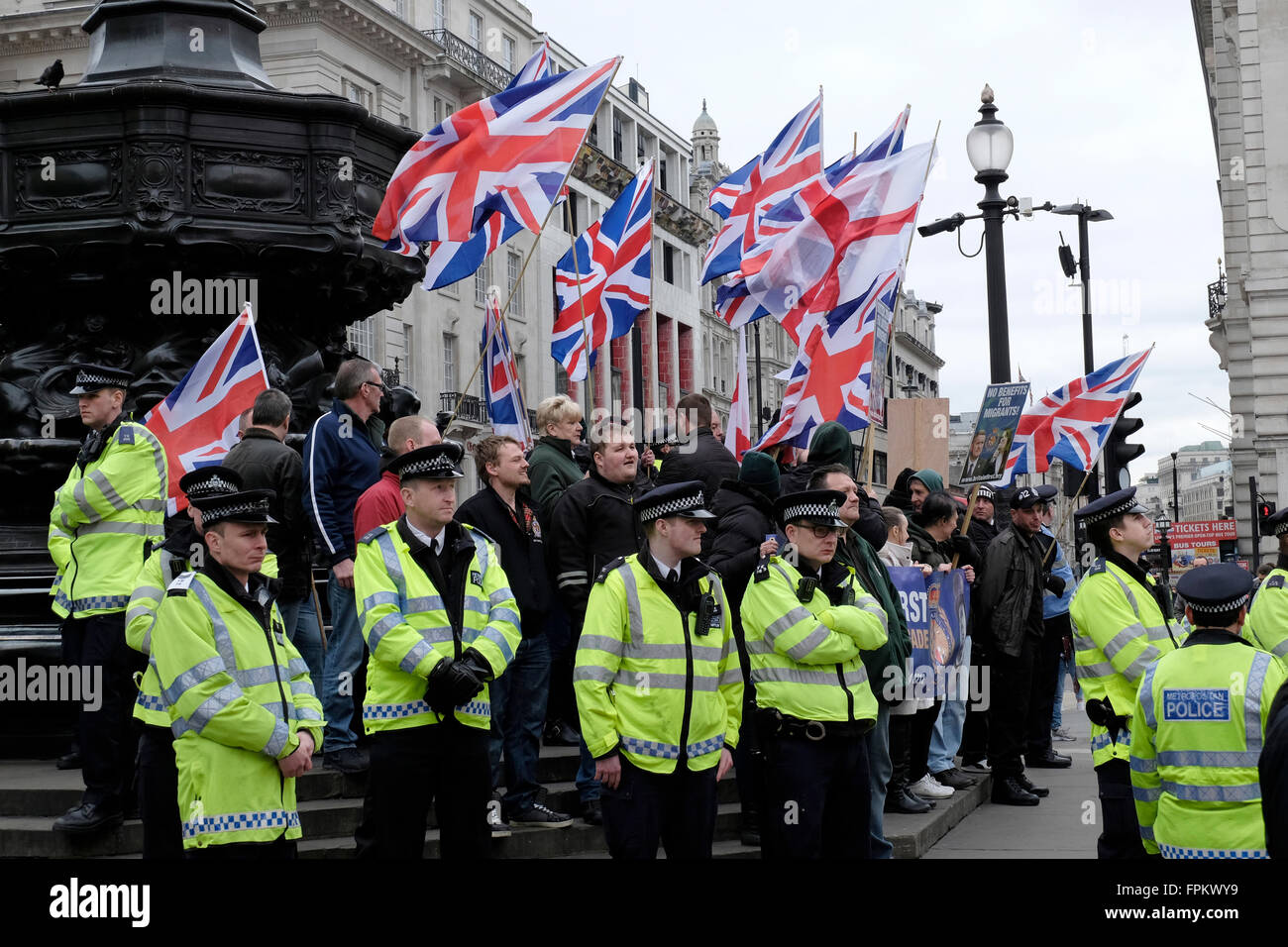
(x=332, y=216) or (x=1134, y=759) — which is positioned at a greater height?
(x=332, y=216)

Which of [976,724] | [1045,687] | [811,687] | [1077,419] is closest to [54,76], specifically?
[811,687]

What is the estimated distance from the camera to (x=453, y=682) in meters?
5.64

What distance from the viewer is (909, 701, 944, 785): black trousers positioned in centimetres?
932

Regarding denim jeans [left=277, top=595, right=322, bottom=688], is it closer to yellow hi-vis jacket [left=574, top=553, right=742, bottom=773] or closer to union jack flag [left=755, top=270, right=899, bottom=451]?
yellow hi-vis jacket [left=574, top=553, right=742, bottom=773]

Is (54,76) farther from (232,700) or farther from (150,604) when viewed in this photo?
(232,700)

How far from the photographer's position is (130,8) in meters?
10.2

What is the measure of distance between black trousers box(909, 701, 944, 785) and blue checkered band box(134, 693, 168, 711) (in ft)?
16.4

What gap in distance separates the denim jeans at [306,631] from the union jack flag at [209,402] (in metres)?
1.03

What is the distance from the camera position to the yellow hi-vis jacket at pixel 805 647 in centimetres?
635

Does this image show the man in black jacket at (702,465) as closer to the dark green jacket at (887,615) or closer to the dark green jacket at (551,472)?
the dark green jacket at (551,472)

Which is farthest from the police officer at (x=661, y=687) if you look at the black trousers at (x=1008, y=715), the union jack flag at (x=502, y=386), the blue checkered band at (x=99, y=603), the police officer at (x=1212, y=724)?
the union jack flag at (x=502, y=386)

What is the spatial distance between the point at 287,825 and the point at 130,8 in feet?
22.5
